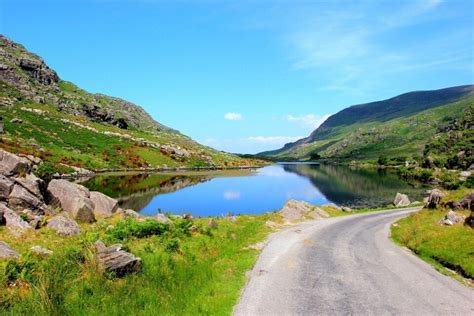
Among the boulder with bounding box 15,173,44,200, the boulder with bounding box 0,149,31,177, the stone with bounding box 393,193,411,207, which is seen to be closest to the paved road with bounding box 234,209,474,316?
the boulder with bounding box 15,173,44,200

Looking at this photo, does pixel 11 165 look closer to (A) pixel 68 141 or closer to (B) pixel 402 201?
(B) pixel 402 201

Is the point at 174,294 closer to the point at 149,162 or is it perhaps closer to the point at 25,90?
the point at 149,162

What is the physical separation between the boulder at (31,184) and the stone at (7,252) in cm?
1115

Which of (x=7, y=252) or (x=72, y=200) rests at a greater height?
(x=72, y=200)

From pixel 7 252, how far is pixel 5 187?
1053 cm

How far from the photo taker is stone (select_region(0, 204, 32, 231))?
23.8 m

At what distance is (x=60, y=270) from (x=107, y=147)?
139307 mm

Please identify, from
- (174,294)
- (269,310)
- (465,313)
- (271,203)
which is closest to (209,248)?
(174,294)

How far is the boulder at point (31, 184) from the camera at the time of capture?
29638mm

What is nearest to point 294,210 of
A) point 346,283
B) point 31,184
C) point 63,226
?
point 346,283

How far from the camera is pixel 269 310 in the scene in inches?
603

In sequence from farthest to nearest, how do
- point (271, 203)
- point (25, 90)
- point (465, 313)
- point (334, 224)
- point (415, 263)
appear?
1. point (25, 90)
2. point (271, 203)
3. point (334, 224)
4. point (415, 263)
5. point (465, 313)

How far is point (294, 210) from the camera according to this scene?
2069 inches

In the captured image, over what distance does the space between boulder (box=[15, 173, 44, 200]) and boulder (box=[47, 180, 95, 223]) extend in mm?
1259
